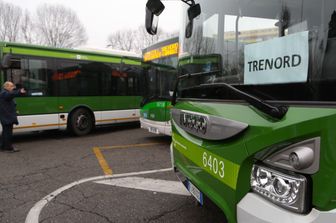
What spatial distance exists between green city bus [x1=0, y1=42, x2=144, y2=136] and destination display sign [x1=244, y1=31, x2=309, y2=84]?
280 inches

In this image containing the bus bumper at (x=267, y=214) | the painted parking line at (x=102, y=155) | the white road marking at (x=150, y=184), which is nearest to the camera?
the bus bumper at (x=267, y=214)

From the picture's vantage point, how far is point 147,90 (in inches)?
328

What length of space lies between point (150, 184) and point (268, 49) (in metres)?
3.24

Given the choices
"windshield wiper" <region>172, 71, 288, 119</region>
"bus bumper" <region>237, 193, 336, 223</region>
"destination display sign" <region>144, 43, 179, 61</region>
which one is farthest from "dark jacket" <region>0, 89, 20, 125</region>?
"bus bumper" <region>237, 193, 336, 223</region>

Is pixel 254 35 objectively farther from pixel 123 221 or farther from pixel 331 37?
pixel 123 221

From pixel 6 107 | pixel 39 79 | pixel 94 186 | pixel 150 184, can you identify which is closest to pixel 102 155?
pixel 94 186

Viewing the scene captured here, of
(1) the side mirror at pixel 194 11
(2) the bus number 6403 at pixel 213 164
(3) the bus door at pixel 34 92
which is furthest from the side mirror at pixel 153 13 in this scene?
(3) the bus door at pixel 34 92

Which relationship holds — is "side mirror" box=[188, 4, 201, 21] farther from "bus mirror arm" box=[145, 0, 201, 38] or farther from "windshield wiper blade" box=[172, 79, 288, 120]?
"windshield wiper blade" box=[172, 79, 288, 120]

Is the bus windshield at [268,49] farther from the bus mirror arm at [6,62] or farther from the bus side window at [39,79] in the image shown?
the bus side window at [39,79]

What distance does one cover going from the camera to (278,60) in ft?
5.85

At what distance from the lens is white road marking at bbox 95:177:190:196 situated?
4276 millimetres

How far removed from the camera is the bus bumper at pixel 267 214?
1.39 m

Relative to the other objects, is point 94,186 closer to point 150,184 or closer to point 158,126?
point 150,184

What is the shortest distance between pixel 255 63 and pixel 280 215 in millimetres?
970
